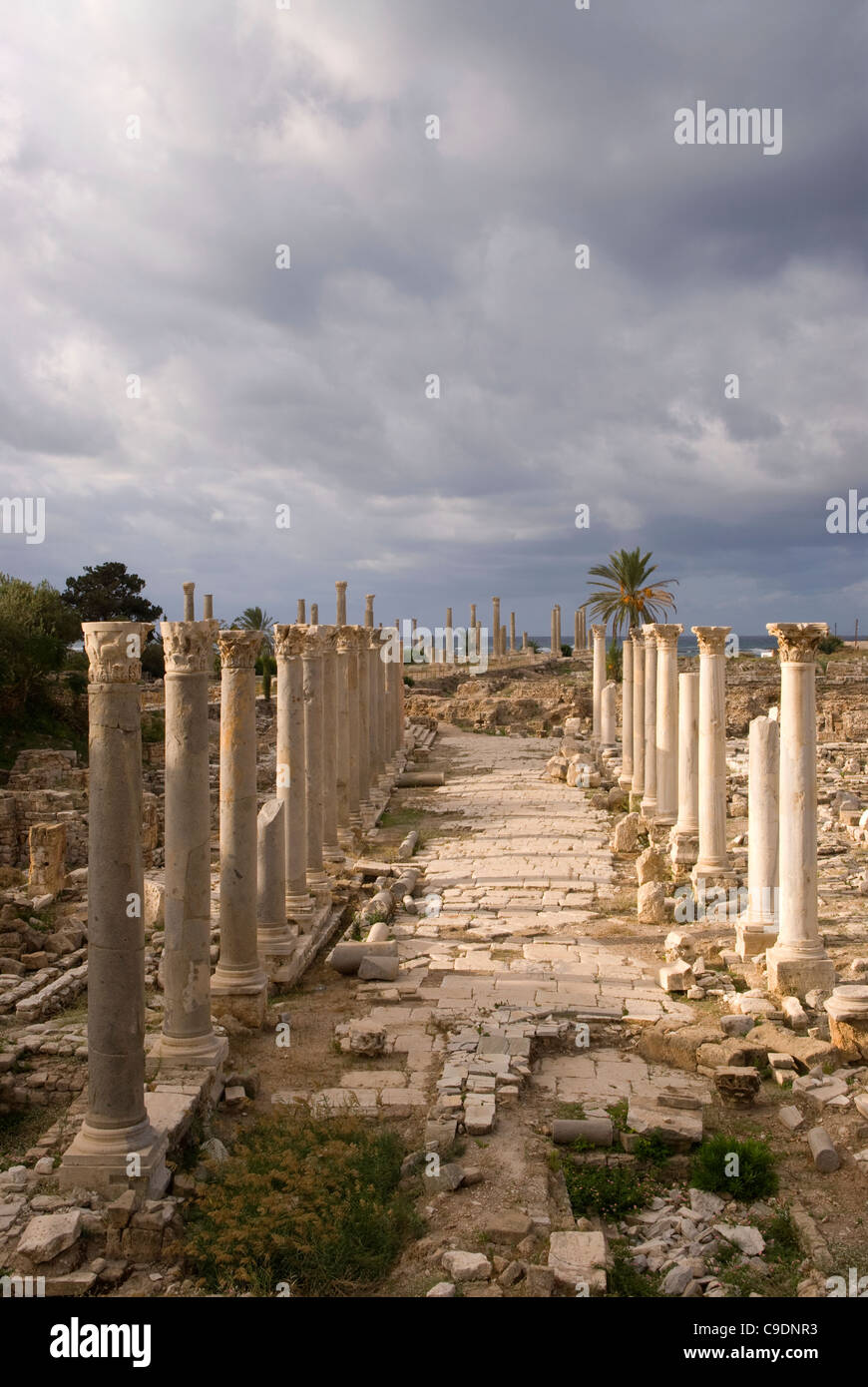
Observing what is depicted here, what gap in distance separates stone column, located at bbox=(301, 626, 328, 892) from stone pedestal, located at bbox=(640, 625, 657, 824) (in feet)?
26.4

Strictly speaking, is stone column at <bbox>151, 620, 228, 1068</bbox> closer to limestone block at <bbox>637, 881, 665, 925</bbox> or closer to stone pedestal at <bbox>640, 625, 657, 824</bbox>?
limestone block at <bbox>637, 881, 665, 925</bbox>

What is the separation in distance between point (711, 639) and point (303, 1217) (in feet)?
36.9

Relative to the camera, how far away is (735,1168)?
7543 mm

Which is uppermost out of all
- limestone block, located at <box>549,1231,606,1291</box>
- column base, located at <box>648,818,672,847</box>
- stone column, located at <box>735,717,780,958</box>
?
stone column, located at <box>735,717,780,958</box>

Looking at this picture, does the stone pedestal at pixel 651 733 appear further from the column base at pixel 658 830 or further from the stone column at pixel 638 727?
the stone column at pixel 638 727

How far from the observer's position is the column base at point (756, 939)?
12.2m

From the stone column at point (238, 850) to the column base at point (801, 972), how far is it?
5428mm

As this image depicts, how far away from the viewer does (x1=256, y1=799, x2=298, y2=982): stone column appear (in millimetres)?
12055

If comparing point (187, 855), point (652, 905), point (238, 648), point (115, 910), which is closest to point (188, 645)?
point (187, 855)

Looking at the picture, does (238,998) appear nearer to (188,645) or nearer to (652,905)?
(188,645)

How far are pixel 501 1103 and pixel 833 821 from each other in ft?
48.8

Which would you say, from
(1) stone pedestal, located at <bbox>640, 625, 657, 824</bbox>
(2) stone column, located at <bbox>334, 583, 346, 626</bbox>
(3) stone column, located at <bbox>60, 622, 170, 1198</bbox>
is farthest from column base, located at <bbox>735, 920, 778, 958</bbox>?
(2) stone column, located at <bbox>334, 583, 346, 626</bbox>
